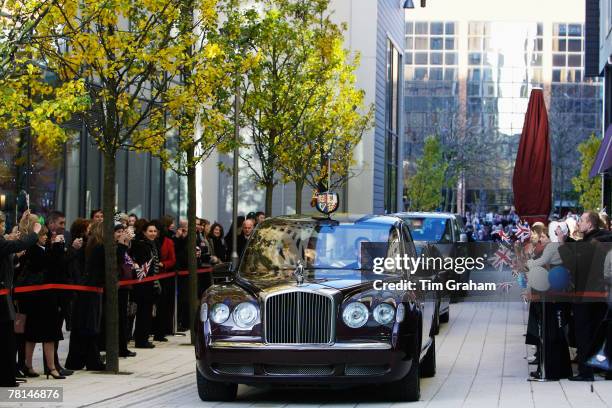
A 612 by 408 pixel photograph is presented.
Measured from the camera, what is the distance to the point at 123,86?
15969 mm

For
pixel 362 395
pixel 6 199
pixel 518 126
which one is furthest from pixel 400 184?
pixel 518 126

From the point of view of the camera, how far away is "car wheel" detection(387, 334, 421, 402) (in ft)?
40.2

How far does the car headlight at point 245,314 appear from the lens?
39.4ft

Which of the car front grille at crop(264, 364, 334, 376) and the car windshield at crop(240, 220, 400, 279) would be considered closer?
the car front grille at crop(264, 364, 334, 376)

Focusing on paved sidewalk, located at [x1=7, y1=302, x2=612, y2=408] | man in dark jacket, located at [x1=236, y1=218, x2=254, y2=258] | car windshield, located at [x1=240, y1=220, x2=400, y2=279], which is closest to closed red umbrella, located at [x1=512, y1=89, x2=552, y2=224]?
paved sidewalk, located at [x1=7, y1=302, x2=612, y2=408]

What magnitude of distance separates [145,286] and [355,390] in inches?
219

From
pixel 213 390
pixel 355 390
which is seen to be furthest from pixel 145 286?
pixel 213 390

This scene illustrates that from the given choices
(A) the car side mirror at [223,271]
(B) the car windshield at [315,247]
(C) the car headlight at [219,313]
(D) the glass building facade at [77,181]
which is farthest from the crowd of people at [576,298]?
(D) the glass building facade at [77,181]

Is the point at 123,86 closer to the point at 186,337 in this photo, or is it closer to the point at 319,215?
the point at 319,215

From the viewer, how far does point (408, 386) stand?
1230 centimetres

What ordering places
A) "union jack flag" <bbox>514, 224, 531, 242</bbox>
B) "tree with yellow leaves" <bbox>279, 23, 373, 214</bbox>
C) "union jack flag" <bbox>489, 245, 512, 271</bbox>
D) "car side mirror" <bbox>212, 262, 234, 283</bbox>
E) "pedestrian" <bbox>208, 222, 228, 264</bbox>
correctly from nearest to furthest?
"car side mirror" <bbox>212, 262, 234, 283</bbox> < "union jack flag" <bbox>489, 245, 512, 271</bbox> < "union jack flag" <bbox>514, 224, 531, 242</bbox> < "pedestrian" <bbox>208, 222, 228, 264</bbox> < "tree with yellow leaves" <bbox>279, 23, 373, 214</bbox>

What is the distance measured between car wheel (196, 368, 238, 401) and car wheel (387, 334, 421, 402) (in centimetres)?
152

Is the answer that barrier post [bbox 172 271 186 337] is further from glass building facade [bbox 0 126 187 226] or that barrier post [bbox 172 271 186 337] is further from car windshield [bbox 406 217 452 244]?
car windshield [bbox 406 217 452 244]

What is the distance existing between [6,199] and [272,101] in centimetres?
659
